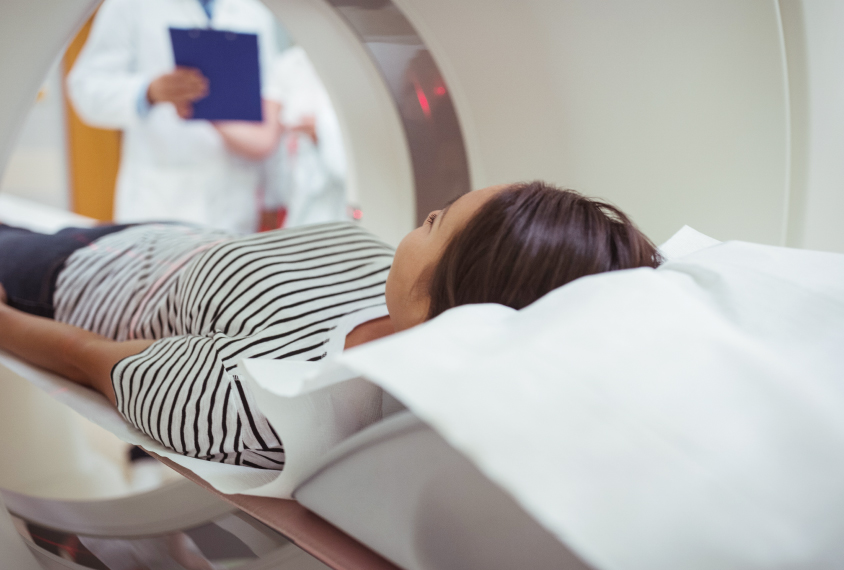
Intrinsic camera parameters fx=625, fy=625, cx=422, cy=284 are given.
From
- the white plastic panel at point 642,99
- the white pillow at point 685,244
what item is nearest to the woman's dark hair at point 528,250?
the white pillow at point 685,244

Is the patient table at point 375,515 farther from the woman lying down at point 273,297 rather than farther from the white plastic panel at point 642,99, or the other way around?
the white plastic panel at point 642,99

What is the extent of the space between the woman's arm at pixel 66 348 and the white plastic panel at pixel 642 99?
625mm

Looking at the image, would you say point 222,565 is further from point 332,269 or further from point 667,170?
point 667,170

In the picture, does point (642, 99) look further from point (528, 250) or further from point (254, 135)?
point (254, 135)

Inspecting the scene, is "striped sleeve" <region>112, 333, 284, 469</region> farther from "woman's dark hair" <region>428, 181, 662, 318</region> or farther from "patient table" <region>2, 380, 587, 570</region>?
"woman's dark hair" <region>428, 181, 662, 318</region>

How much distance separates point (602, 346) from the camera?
321 millimetres

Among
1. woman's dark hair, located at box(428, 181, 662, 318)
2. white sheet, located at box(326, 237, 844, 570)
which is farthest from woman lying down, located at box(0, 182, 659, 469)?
white sheet, located at box(326, 237, 844, 570)

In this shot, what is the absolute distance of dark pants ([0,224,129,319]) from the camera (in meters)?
0.97

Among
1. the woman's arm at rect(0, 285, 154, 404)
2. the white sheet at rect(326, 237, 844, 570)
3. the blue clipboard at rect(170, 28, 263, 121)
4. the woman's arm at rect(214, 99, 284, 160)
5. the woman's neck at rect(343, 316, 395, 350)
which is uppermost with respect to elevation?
the blue clipboard at rect(170, 28, 263, 121)

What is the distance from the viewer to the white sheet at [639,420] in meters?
0.28

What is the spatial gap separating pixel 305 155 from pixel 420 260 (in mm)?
2146

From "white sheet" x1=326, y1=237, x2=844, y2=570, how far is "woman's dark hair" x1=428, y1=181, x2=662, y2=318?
13 centimetres

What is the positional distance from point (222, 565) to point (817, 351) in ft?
1.35

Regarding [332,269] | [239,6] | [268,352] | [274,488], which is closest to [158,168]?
[239,6]
